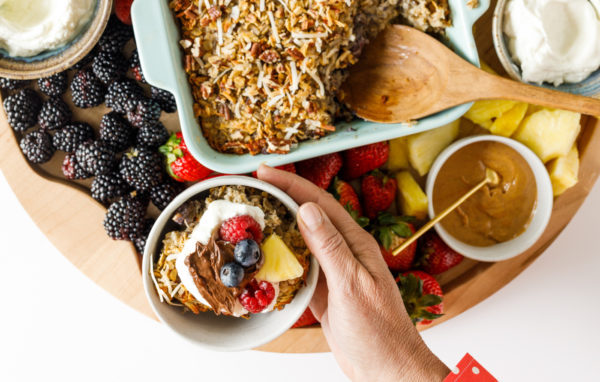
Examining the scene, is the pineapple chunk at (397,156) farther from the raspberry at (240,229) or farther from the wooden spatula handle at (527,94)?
the raspberry at (240,229)

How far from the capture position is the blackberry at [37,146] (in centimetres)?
158

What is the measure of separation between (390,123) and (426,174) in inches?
14.9

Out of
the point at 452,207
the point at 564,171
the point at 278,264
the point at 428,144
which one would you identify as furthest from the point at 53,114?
the point at 564,171

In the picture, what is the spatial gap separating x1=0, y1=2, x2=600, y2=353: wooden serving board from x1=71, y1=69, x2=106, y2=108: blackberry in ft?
0.23

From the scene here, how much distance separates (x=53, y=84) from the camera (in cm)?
159

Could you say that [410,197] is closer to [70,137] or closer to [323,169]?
[323,169]

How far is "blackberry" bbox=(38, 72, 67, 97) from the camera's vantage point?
5.21ft

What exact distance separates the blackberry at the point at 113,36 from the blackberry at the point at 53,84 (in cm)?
19

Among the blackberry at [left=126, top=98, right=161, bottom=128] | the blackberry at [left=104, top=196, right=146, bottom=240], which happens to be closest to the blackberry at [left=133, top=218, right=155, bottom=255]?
the blackberry at [left=104, top=196, right=146, bottom=240]

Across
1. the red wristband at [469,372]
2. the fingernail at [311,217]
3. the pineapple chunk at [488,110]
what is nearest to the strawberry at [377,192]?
the pineapple chunk at [488,110]

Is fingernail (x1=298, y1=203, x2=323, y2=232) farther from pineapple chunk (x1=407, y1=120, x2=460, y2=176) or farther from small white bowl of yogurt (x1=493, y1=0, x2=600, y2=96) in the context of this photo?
small white bowl of yogurt (x1=493, y1=0, x2=600, y2=96)

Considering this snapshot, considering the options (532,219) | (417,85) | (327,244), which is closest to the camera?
(327,244)

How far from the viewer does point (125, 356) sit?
6.55ft

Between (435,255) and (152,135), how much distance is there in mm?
1114
